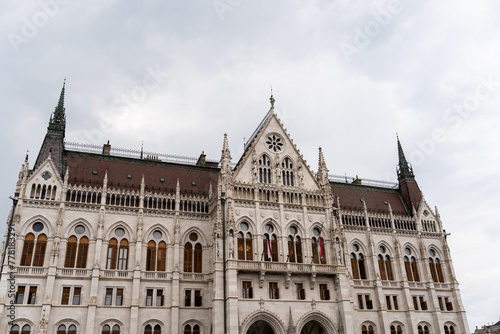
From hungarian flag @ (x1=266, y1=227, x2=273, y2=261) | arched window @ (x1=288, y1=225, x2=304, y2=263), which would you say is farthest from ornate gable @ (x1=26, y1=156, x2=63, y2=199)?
arched window @ (x1=288, y1=225, x2=304, y2=263)

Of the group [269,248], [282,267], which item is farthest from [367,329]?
[269,248]

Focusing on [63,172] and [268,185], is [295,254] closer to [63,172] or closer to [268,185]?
[268,185]

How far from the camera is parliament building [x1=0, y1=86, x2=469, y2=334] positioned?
44344mm

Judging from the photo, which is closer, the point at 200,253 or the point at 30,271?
the point at 30,271

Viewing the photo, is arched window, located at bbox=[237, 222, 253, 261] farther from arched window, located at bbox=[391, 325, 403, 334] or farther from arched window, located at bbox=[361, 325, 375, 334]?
arched window, located at bbox=[391, 325, 403, 334]

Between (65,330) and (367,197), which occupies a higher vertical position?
(367,197)

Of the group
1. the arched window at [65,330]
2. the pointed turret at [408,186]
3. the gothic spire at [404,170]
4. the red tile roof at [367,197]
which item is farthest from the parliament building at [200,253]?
the gothic spire at [404,170]

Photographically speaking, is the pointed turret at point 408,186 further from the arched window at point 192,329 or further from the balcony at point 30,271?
the balcony at point 30,271

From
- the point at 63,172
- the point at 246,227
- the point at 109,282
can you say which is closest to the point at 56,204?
the point at 63,172

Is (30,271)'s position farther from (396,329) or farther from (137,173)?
(396,329)

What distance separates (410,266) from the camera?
2382 inches

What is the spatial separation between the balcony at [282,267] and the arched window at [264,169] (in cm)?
1051

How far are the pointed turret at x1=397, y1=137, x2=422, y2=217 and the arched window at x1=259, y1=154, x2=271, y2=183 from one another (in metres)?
25.0

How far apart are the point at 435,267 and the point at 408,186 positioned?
13.2 metres
